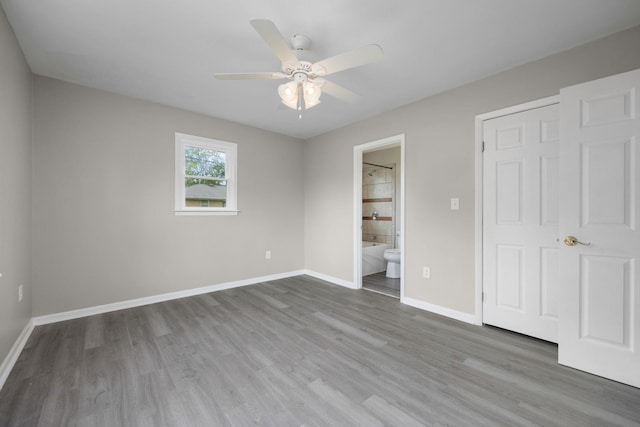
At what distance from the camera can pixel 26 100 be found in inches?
96.0


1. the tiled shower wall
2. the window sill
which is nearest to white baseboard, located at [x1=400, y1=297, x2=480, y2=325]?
the tiled shower wall

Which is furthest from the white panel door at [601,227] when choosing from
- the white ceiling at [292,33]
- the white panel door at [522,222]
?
the white ceiling at [292,33]

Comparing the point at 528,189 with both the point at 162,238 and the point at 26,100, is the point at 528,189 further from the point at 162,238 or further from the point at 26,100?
the point at 26,100

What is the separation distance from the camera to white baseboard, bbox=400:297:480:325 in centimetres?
276

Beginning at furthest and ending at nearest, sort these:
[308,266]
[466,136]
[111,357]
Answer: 1. [308,266]
2. [466,136]
3. [111,357]

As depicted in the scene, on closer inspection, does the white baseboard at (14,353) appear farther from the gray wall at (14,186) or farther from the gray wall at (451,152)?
the gray wall at (451,152)

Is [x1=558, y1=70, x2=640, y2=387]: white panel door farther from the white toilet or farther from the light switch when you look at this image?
the white toilet

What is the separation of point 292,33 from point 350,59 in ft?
1.99

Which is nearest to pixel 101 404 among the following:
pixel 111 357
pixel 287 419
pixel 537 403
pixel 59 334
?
pixel 111 357

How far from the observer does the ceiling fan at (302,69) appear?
1620 mm

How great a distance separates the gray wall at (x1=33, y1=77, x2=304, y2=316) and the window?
3.8 inches

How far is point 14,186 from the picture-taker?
6.92ft

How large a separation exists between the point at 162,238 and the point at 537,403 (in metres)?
3.83

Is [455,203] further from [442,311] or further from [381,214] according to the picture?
[381,214]
